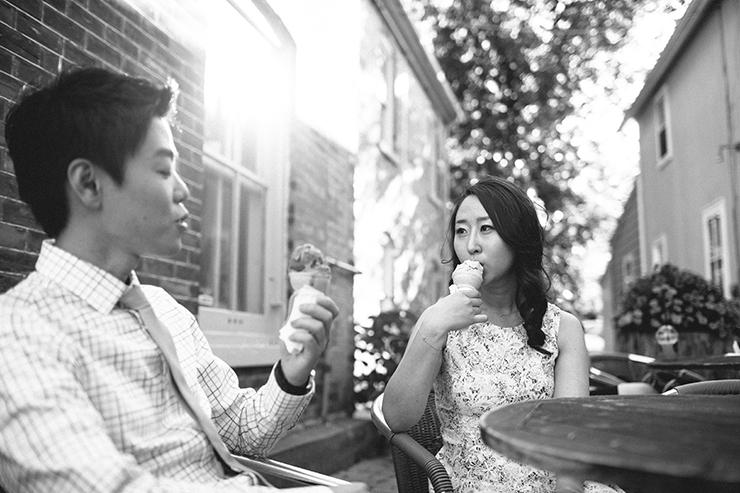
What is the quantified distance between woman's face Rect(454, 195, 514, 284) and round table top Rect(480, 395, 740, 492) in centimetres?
71

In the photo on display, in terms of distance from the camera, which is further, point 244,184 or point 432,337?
point 244,184

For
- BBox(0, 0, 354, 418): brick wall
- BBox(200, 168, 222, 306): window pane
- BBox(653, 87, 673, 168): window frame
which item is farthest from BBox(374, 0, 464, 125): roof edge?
BBox(200, 168, 222, 306): window pane

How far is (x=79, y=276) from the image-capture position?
56.4 inches

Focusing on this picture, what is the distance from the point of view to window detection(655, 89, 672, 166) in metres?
13.0

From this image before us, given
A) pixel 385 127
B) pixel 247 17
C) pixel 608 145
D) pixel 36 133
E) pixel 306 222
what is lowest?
pixel 36 133

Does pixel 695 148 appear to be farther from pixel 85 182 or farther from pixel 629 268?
pixel 85 182

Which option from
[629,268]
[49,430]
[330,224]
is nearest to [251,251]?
[330,224]

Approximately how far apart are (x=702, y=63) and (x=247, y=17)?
838 centimetres

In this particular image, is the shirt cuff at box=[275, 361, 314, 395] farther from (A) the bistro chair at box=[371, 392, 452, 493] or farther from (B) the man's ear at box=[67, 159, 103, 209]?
(B) the man's ear at box=[67, 159, 103, 209]

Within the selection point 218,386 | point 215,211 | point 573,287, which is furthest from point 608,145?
point 218,386

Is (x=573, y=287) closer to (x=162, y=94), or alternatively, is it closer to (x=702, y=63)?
(x=702, y=63)

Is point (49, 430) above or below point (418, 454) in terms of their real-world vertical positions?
above

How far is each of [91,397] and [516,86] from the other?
17.6 metres

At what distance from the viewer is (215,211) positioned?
459cm
